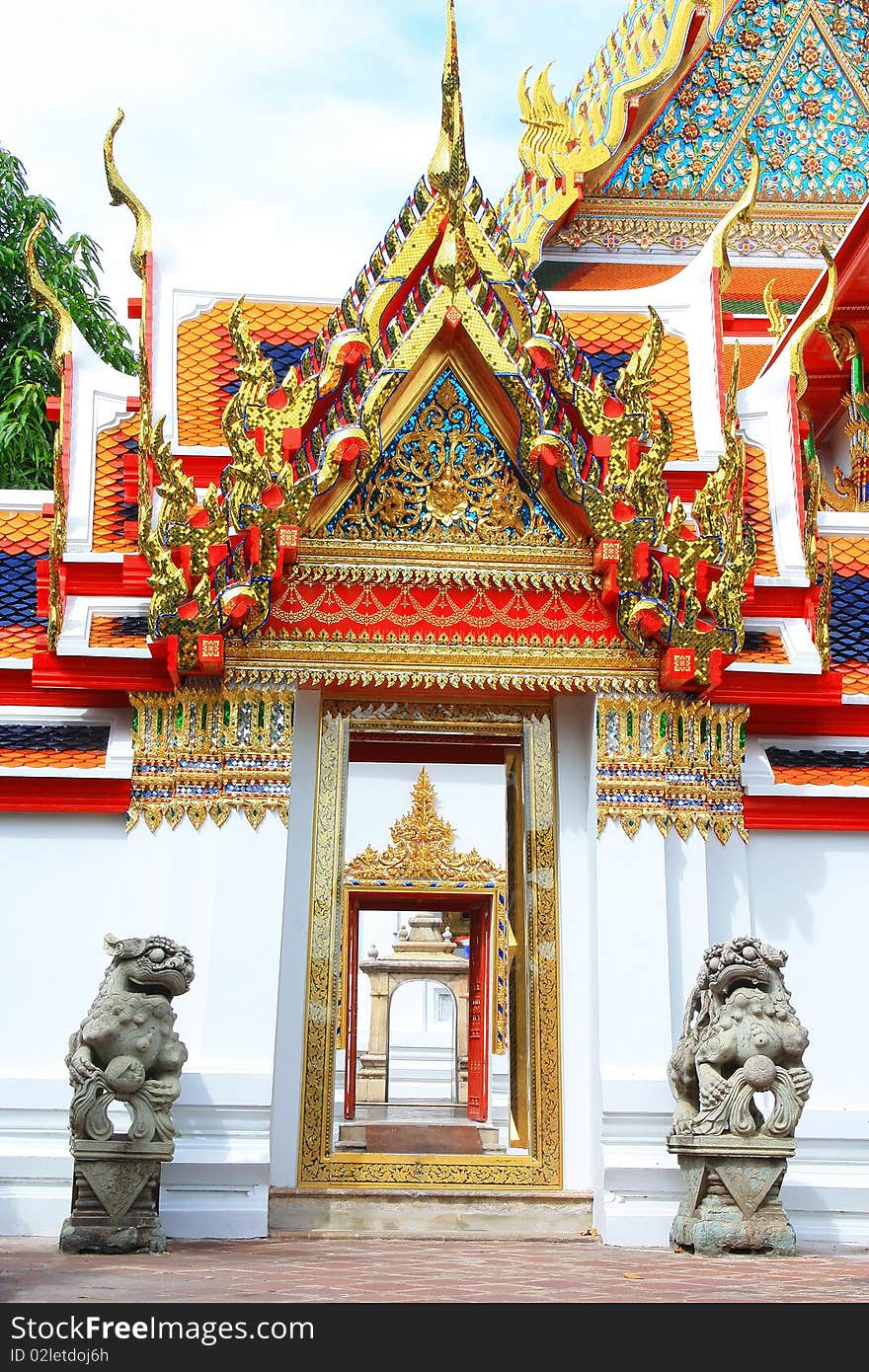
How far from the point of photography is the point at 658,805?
278 inches

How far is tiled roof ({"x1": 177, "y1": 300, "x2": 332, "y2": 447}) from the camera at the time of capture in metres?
7.92

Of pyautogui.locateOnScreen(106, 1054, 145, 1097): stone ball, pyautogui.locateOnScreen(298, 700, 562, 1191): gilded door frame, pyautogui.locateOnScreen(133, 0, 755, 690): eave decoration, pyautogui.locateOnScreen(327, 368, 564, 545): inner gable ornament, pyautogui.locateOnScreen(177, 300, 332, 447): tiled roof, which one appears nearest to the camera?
pyautogui.locateOnScreen(106, 1054, 145, 1097): stone ball

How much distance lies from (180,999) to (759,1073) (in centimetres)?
248

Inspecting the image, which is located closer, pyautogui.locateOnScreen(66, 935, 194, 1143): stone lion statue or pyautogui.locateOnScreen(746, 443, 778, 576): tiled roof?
pyautogui.locateOnScreen(66, 935, 194, 1143): stone lion statue

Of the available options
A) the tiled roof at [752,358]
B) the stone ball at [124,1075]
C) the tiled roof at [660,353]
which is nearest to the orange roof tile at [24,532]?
the tiled roof at [660,353]

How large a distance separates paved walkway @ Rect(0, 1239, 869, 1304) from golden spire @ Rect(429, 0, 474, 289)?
4198 mm

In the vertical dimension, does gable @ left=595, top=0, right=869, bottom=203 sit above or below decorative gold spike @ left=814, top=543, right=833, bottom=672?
above

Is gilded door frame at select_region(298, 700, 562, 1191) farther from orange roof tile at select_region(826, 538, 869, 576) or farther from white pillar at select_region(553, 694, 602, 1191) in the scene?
orange roof tile at select_region(826, 538, 869, 576)

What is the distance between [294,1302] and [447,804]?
480 centimetres

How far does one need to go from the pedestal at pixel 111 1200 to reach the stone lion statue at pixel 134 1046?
5cm

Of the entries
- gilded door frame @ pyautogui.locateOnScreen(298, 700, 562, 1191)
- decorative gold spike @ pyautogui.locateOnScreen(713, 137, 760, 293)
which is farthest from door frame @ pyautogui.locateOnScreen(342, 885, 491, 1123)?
decorative gold spike @ pyautogui.locateOnScreen(713, 137, 760, 293)

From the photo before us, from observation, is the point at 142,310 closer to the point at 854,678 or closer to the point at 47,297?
the point at 47,297

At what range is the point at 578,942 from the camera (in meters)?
7.15

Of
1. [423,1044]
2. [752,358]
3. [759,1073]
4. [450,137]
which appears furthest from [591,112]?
[423,1044]
